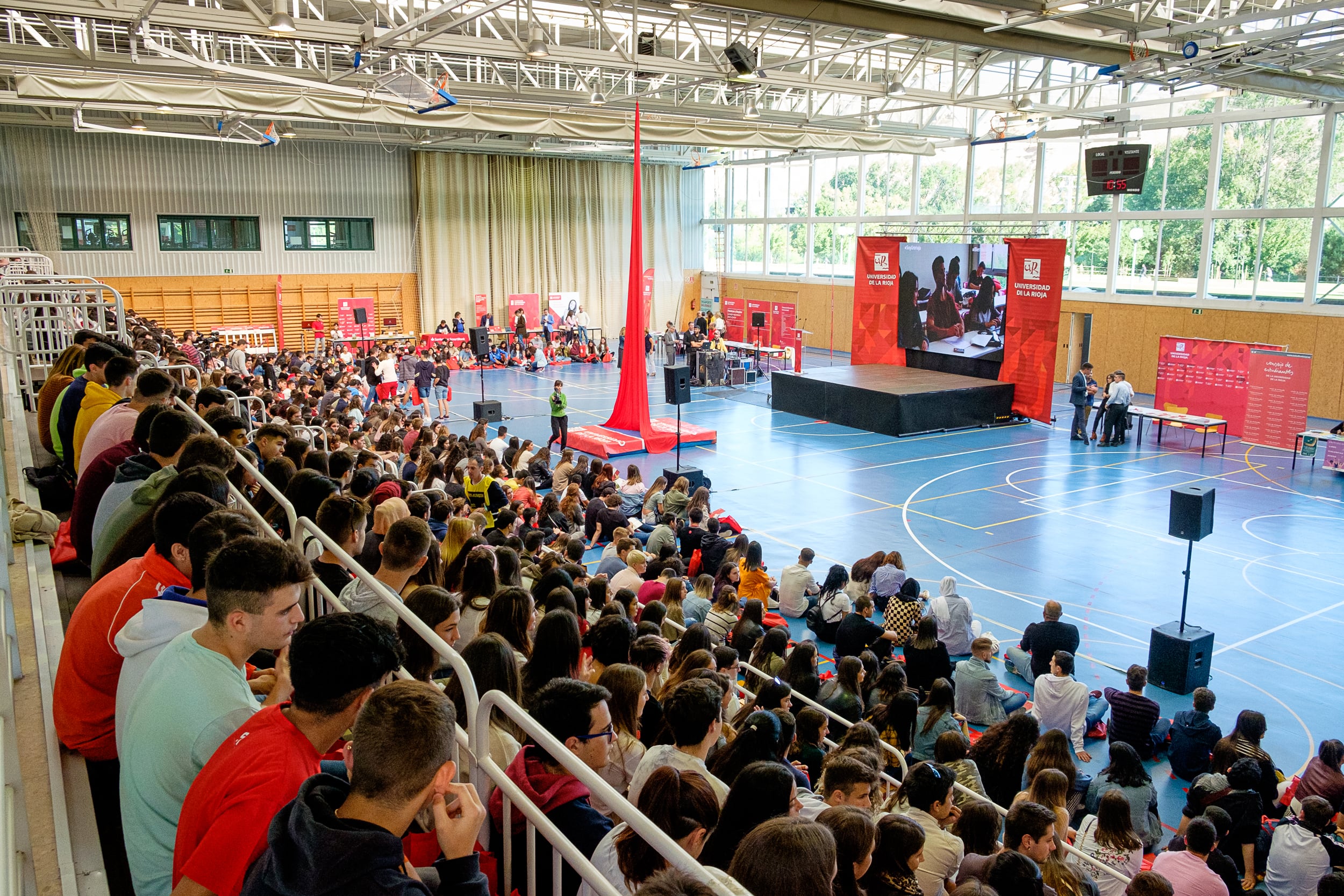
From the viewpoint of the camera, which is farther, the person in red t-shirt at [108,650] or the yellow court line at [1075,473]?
the yellow court line at [1075,473]

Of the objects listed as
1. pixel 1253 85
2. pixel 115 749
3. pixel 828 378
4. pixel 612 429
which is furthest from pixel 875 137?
pixel 115 749

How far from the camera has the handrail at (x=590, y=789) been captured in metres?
1.79

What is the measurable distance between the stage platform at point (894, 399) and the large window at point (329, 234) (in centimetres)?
1609

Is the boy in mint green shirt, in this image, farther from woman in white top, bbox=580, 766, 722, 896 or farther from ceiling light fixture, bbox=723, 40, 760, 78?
ceiling light fixture, bbox=723, 40, 760, 78

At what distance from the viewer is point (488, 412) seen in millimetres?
19766

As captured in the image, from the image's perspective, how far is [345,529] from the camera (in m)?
4.23

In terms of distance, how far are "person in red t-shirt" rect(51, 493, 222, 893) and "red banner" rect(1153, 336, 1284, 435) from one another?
2139 cm

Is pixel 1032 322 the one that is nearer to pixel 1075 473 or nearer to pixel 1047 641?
pixel 1075 473

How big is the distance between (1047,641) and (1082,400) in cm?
1257

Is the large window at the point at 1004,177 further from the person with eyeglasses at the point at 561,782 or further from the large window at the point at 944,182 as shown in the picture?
the person with eyeglasses at the point at 561,782

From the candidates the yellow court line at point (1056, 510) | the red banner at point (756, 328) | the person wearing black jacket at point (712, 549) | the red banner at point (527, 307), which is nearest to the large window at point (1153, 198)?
the red banner at point (756, 328)

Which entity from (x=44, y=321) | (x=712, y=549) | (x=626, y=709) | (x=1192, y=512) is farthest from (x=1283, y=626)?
(x=44, y=321)

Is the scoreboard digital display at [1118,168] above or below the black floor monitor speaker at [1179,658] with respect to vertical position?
above

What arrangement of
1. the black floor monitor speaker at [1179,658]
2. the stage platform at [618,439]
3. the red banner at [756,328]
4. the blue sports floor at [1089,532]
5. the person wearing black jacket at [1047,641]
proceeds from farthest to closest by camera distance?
the red banner at [756,328] < the stage platform at [618,439] < the blue sports floor at [1089,532] < the black floor monitor speaker at [1179,658] < the person wearing black jacket at [1047,641]
